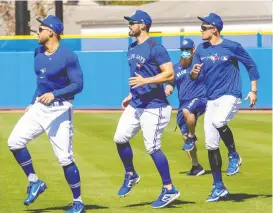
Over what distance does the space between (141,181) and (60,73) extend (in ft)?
11.4

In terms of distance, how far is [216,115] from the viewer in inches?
457

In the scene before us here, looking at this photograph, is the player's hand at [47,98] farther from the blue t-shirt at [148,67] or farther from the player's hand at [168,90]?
the player's hand at [168,90]

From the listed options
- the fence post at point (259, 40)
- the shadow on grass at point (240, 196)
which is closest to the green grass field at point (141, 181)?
the shadow on grass at point (240, 196)

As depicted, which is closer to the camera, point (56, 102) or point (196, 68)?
point (56, 102)

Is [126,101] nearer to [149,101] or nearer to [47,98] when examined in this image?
[149,101]

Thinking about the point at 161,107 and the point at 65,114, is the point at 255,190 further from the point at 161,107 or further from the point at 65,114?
the point at 65,114

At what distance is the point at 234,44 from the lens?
11758mm

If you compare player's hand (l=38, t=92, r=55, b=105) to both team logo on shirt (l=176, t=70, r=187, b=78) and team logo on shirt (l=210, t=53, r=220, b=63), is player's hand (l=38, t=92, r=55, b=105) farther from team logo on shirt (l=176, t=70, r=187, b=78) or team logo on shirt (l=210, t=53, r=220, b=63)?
team logo on shirt (l=176, t=70, r=187, b=78)

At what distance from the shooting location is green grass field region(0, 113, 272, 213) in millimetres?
11023

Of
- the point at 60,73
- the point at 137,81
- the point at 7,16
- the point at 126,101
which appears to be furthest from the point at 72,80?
the point at 7,16

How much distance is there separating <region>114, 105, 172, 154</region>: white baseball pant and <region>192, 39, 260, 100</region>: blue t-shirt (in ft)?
2.99

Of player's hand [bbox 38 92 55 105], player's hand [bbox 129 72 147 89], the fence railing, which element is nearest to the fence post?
the fence railing

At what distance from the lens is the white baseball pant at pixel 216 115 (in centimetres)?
1148

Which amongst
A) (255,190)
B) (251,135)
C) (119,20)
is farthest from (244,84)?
(119,20)
